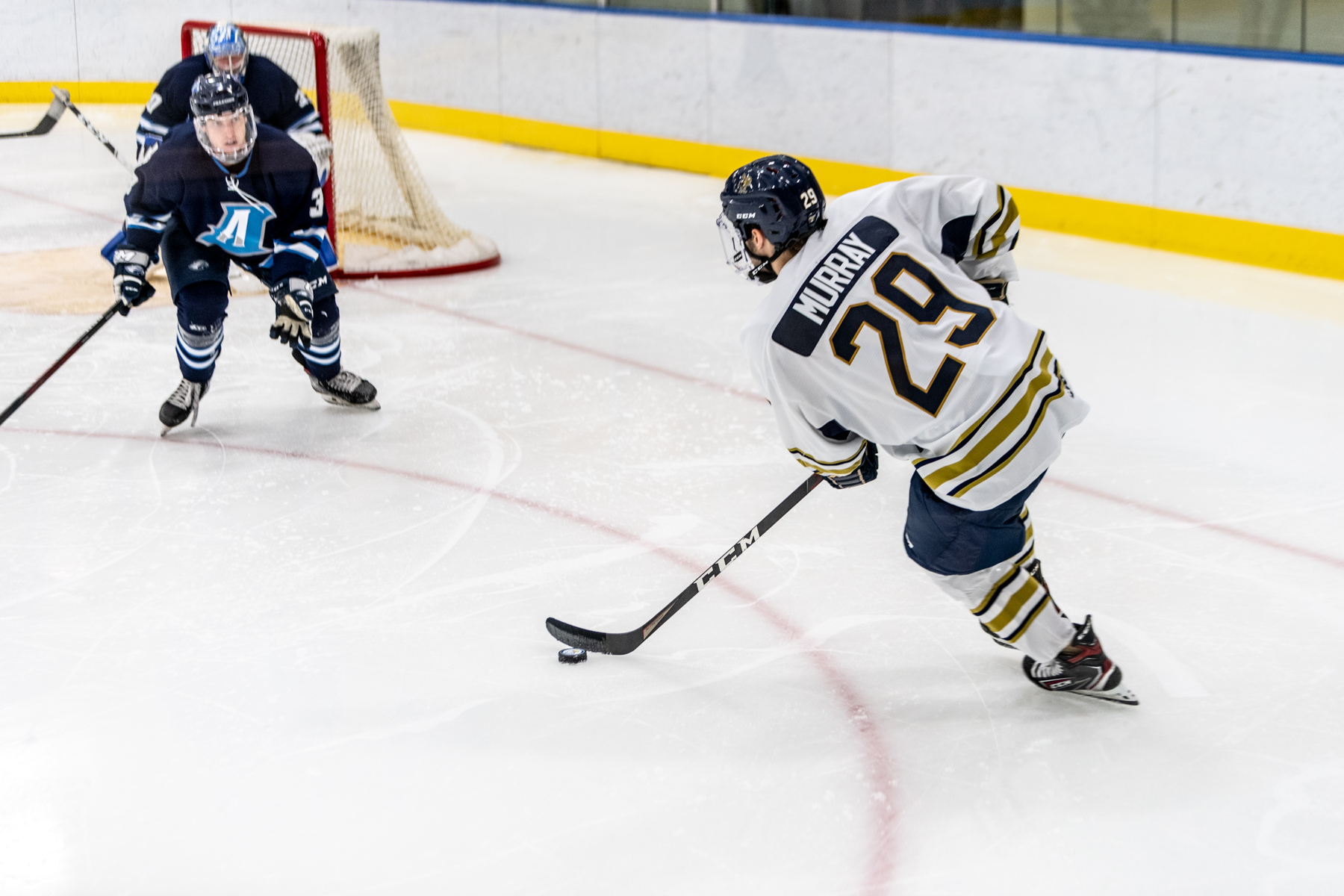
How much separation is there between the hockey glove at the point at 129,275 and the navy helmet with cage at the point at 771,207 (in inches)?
74.6

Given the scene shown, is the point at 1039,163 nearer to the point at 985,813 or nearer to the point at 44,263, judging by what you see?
the point at 44,263

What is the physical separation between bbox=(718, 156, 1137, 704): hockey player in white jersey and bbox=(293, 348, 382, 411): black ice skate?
2013mm

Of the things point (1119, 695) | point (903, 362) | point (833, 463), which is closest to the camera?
point (903, 362)

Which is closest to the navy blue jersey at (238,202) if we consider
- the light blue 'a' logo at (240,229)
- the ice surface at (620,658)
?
the light blue 'a' logo at (240,229)

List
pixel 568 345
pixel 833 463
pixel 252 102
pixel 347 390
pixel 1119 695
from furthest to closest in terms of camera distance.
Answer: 1. pixel 568 345
2. pixel 252 102
3. pixel 347 390
4. pixel 1119 695
5. pixel 833 463

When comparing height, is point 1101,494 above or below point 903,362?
below

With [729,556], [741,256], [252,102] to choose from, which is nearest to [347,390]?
[252,102]

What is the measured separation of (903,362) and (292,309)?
194 cm

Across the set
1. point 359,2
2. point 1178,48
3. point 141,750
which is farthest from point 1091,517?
point 359,2

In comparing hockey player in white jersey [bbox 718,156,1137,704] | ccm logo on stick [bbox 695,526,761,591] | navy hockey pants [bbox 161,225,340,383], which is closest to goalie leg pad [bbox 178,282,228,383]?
navy hockey pants [bbox 161,225,340,383]

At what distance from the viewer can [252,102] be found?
4379 mm

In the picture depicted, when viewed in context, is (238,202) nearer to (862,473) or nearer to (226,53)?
(226,53)

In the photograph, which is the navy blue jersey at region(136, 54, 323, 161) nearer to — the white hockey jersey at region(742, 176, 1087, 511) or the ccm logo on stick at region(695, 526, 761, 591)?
the ccm logo on stick at region(695, 526, 761, 591)

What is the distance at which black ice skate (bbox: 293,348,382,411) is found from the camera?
391 cm
